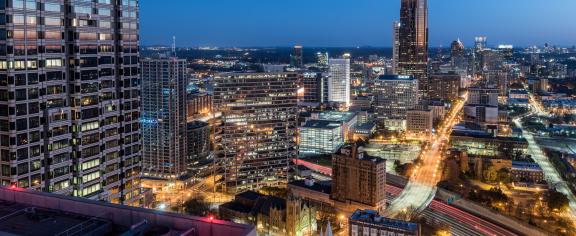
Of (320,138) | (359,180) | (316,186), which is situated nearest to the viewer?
(359,180)

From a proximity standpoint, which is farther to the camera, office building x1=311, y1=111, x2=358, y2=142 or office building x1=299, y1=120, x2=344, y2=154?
office building x1=311, y1=111, x2=358, y2=142

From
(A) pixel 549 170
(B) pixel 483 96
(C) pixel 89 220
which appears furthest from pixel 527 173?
(C) pixel 89 220

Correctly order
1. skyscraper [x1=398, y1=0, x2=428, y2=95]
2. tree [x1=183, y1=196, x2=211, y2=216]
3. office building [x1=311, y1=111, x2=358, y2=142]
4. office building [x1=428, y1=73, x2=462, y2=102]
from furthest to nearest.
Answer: skyscraper [x1=398, y1=0, x2=428, y2=95], office building [x1=428, y1=73, x2=462, y2=102], office building [x1=311, y1=111, x2=358, y2=142], tree [x1=183, y1=196, x2=211, y2=216]

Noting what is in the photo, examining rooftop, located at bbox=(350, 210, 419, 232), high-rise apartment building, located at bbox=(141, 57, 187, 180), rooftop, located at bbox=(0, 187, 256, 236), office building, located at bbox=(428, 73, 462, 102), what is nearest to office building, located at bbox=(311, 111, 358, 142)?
high-rise apartment building, located at bbox=(141, 57, 187, 180)

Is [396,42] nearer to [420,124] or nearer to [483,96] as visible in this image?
[483,96]

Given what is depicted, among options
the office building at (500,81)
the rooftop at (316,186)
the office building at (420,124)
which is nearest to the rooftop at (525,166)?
the rooftop at (316,186)

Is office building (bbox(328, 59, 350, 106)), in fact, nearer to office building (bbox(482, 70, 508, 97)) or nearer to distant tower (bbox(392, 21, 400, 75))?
distant tower (bbox(392, 21, 400, 75))

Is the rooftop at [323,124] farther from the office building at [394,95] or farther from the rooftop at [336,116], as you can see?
the office building at [394,95]
